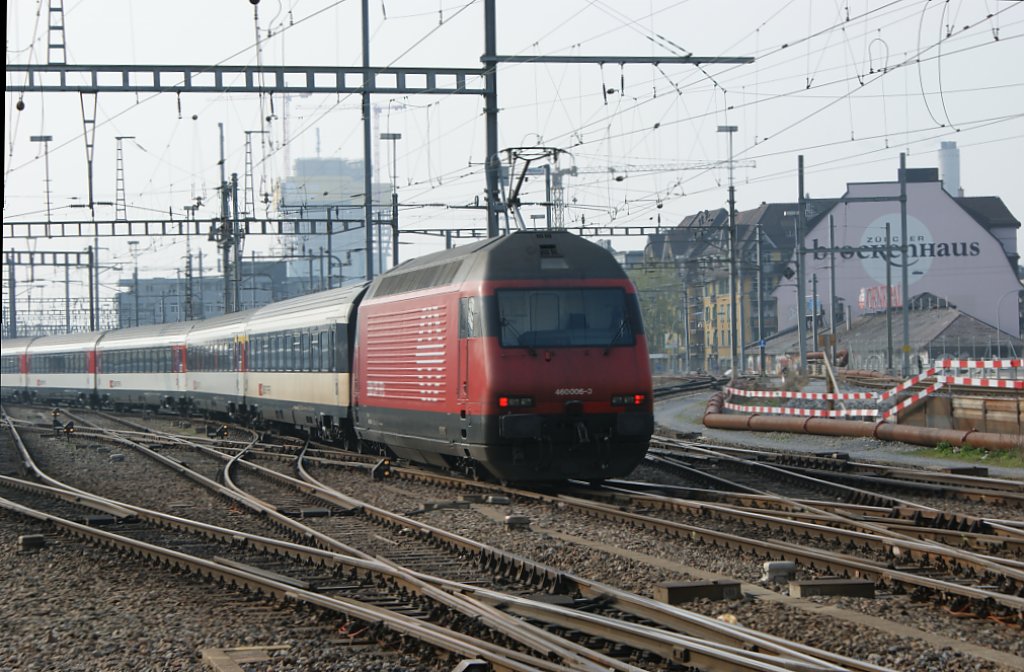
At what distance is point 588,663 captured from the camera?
7.18 m

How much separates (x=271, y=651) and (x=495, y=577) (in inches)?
108

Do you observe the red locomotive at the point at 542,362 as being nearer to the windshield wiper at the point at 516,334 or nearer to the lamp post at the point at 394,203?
the windshield wiper at the point at 516,334

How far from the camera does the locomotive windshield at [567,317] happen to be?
16656 millimetres

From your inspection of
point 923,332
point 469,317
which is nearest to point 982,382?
point 469,317

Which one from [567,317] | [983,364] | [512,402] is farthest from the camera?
[983,364]

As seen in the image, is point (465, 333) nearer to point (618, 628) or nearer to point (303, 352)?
point (618, 628)

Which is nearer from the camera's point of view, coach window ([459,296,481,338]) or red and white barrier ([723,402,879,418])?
coach window ([459,296,481,338])

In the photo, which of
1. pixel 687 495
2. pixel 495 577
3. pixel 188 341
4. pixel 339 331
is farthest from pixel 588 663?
pixel 188 341

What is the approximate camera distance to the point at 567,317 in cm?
1691

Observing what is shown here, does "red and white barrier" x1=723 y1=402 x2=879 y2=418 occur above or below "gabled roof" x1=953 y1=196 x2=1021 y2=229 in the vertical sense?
below

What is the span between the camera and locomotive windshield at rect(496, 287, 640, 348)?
1666 cm

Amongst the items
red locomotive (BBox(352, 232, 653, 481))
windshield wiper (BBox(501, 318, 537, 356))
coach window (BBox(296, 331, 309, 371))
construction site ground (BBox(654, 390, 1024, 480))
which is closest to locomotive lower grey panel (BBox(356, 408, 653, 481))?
red locomotive (BBox(352, 232, 653, 481))

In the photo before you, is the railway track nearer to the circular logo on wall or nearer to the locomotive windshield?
the locomotive windshield

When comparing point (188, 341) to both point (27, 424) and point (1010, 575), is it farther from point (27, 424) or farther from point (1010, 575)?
point (1010, 575)
